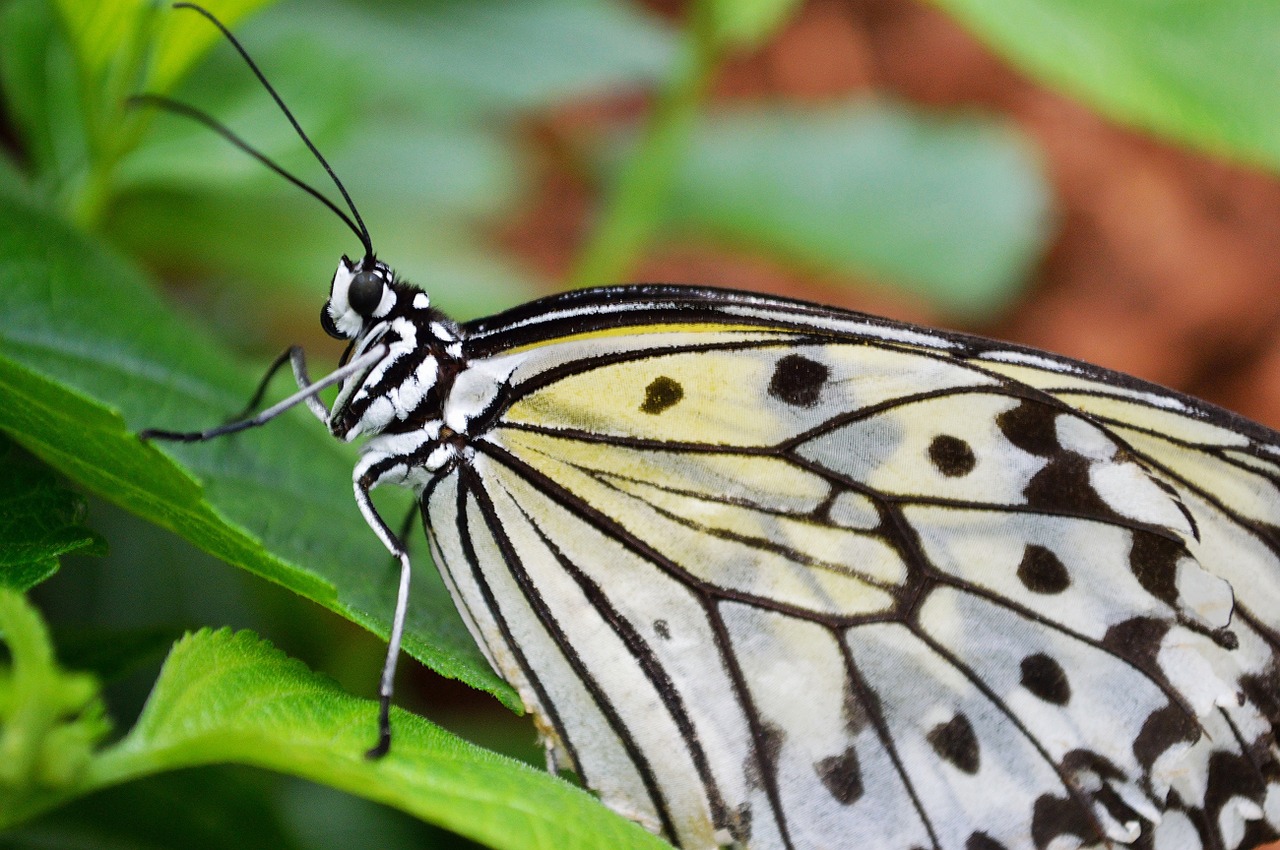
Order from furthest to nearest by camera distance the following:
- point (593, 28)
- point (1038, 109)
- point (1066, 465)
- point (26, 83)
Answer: point (1038, 109) < point (593, 28) < point (26, 83) < point (1066, 465)

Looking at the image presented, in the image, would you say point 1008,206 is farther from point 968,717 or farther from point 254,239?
point 968,717

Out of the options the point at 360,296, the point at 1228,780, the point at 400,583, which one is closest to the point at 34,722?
the point at 400,583

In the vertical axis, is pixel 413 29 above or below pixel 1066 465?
above

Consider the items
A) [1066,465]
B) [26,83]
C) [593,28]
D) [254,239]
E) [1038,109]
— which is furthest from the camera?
[1038,109]

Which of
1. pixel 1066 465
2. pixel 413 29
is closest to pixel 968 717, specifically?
pixel 1066 465

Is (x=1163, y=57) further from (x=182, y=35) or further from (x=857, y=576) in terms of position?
(x=182, y=35)

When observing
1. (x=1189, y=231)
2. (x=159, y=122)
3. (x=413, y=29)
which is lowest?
(x=159, y=122)
